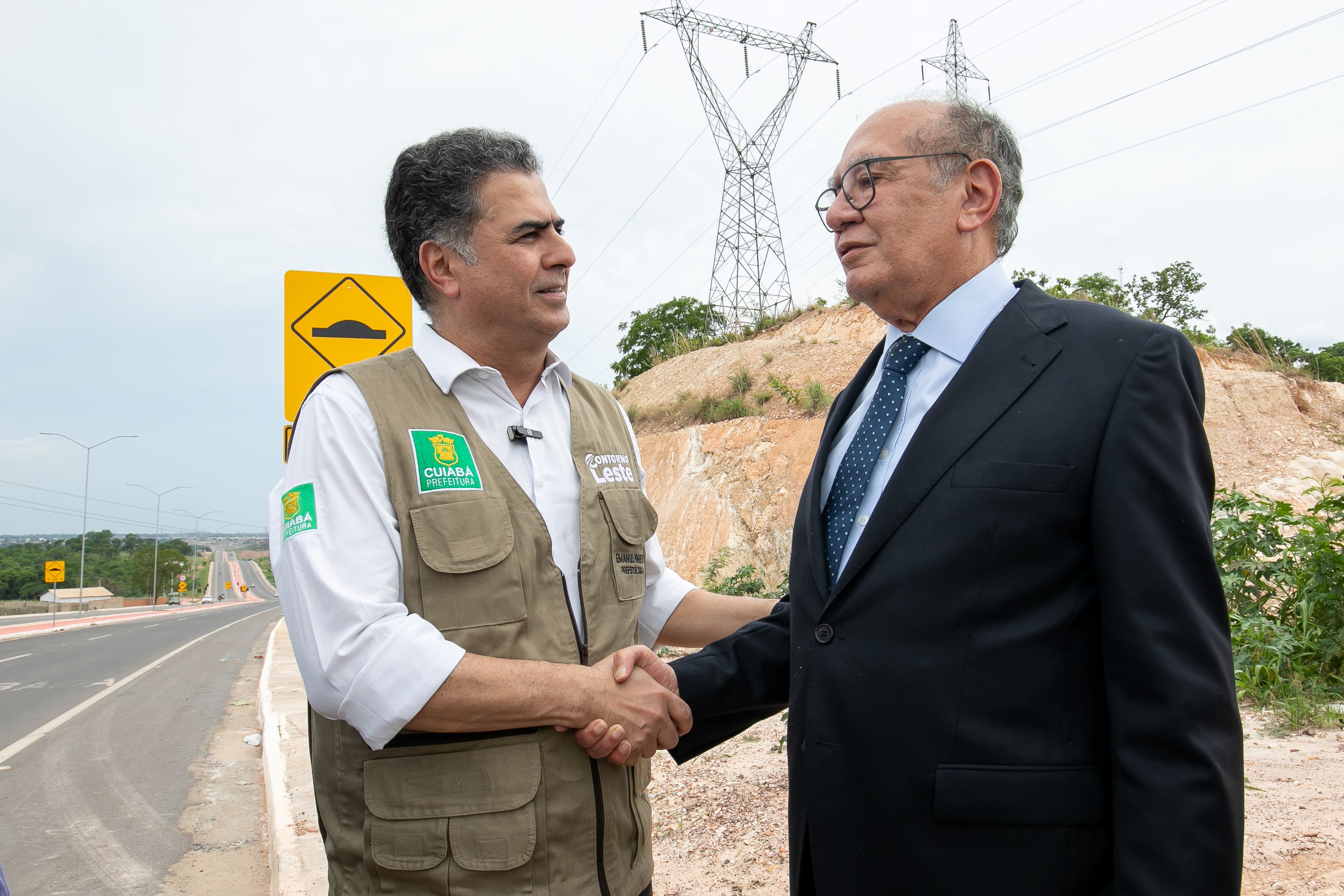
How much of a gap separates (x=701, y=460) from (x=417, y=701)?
14.2 m

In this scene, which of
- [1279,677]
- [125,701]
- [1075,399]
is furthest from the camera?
[125,701]

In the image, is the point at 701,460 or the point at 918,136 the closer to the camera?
the point at 918,136

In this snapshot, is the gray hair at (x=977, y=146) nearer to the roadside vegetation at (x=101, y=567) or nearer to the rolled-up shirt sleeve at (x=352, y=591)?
the rolled-up shirt sleeve at (x=352, y=591)

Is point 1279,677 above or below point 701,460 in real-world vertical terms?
below

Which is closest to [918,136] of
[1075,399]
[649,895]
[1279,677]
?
[1075,399]

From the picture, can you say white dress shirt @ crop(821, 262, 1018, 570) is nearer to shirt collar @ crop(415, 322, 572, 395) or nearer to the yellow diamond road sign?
shirt collar @ crop(415, 322, 572, 395)

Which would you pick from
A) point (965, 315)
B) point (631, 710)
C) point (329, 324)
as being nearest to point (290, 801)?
point (329, 324)

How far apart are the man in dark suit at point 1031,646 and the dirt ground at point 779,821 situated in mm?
2081

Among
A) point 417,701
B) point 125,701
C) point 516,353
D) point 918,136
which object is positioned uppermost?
point 918,136

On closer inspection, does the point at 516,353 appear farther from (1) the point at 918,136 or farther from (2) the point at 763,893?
(2) the point at 763,893

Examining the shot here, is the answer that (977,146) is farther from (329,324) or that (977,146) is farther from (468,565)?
(329,324)

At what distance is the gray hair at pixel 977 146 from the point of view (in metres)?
2.13

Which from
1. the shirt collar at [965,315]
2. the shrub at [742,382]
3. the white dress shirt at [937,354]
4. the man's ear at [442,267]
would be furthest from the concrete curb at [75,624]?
the shirt collar at [965,315]

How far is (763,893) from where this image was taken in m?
3.68
